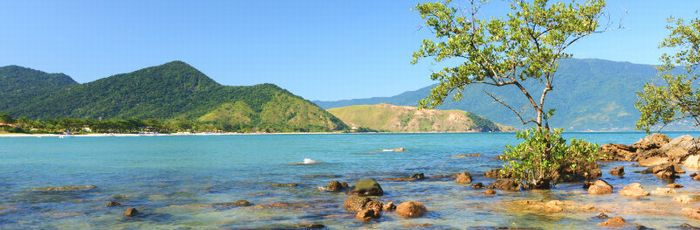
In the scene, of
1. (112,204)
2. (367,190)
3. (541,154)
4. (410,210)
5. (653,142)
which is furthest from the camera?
(653,142)

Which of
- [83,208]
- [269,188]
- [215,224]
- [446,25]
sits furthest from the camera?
[269,188]

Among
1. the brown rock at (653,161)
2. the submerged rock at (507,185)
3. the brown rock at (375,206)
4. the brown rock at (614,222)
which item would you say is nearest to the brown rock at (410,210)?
the brown rock at (375,206)

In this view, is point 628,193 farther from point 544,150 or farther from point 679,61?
point 679,61

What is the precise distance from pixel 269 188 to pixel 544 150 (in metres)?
18.9

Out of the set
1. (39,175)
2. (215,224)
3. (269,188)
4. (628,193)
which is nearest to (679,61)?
(628,193)

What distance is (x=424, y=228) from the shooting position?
20.7 m

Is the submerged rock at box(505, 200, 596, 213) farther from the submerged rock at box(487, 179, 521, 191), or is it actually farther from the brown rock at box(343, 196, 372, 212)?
the brown rock at box(343, 196, 372, 212)

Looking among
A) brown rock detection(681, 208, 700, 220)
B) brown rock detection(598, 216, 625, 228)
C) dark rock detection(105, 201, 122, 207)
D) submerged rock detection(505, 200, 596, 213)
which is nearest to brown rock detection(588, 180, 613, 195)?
submerged rock detection(505, 200, 596, 213)

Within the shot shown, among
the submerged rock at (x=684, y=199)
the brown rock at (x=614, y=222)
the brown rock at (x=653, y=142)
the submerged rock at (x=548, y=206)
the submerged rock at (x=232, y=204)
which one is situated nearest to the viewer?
the brown rock at (x=614, y=222)

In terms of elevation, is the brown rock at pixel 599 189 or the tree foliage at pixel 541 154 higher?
the tree foliage at pixel 541 154

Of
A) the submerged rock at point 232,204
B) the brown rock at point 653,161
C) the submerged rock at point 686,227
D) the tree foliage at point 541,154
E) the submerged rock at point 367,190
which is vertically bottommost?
the submerged rock at point 232,204

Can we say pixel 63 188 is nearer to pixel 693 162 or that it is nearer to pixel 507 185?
pixel 507 185

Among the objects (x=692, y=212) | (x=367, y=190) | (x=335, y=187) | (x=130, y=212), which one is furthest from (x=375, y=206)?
(x=692, y=212)

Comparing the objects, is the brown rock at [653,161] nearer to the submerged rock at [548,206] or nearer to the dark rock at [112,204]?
the submerged rock at [548,206]
